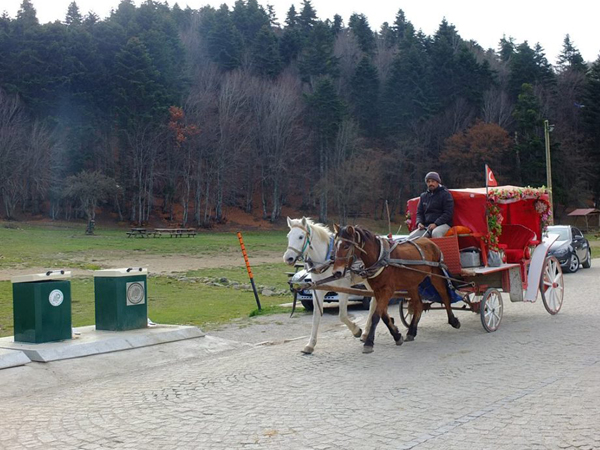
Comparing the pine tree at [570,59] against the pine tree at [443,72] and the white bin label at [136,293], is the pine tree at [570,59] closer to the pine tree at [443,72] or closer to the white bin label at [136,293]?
the pine tree at [443,72]

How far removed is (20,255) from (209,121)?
144 ft

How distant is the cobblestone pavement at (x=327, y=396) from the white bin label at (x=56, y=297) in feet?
3.43

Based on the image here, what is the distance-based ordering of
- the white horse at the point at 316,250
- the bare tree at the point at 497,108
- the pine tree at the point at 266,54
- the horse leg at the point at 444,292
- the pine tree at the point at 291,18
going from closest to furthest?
the white horse at the point at 316,250
the horse leg at the point at 444,292
the bare tree at the point at 497,108
the pine tree at the point at 266,54
the pine tree at the point at 291,18

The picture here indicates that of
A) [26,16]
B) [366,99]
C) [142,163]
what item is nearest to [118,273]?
[142,163]

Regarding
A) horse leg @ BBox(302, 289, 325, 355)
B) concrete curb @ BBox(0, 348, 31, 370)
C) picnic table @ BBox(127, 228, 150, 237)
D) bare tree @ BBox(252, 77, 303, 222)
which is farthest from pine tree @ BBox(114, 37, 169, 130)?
concrete curb @ BBox(0, 348, 31, 370)

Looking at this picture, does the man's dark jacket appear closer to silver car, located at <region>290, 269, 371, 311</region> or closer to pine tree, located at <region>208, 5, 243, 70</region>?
silver car, located at <region>290, 269, 371, 311</region>

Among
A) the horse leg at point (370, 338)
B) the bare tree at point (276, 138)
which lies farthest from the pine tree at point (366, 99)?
the horse leg at point (370, 338)

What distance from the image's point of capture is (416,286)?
11656mm

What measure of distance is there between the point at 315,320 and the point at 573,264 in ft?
60.1

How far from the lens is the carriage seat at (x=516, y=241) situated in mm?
13891

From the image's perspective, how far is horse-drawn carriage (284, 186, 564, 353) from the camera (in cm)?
1091

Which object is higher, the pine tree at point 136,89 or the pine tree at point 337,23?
the pine tree at point 337,23

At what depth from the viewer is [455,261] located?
12.2 metres

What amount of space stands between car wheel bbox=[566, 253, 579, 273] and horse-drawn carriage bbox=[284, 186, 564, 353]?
11.6m
